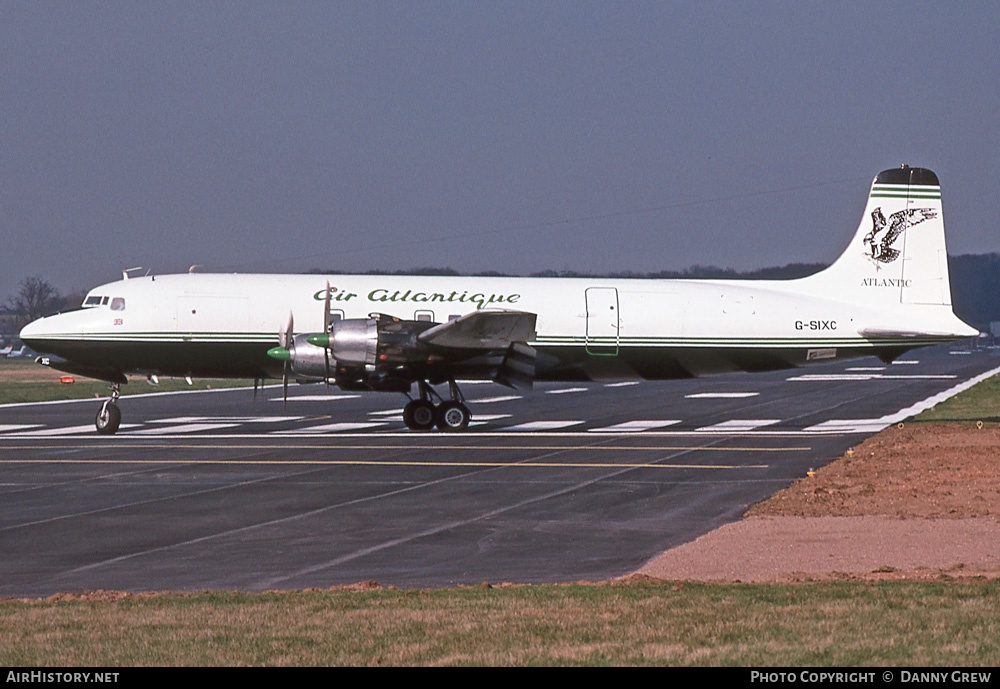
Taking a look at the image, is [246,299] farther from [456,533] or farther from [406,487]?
[456,533]

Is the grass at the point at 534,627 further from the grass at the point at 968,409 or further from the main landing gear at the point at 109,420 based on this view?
the grass at the point at 968,409

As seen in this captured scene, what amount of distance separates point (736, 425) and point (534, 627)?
87.7 feet

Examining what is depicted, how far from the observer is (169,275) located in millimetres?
34906

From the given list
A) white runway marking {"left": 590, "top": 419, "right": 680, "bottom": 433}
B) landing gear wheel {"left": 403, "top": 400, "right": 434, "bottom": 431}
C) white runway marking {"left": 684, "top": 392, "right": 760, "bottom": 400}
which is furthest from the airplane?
white runway marking {"left": 684, "top": 392, "right": 760, "bottom": 400}

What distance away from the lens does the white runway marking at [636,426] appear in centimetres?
3488

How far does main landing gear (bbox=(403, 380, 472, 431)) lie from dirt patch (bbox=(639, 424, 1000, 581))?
11.9 m

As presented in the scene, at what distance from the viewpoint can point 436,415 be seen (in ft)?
112

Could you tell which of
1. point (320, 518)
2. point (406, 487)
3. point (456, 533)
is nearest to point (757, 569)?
point (456, 533)

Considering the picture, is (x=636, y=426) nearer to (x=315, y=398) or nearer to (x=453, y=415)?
(x=453, y=415)

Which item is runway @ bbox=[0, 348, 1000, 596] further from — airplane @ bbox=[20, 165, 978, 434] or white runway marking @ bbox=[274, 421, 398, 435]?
airplane @ bbox=[20, 165, 978, 434]

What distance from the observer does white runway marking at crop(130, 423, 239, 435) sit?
35.0m

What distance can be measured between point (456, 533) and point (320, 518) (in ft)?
8.42

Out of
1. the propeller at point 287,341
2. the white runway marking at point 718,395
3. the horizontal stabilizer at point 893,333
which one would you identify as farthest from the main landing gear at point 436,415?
the white runway marking at point 718,395

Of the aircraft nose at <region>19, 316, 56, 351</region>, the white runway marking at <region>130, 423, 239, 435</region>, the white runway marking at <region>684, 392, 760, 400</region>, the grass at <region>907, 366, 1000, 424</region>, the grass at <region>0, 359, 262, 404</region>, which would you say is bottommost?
the grass at <region>907, 366, 1000, 424</region>
